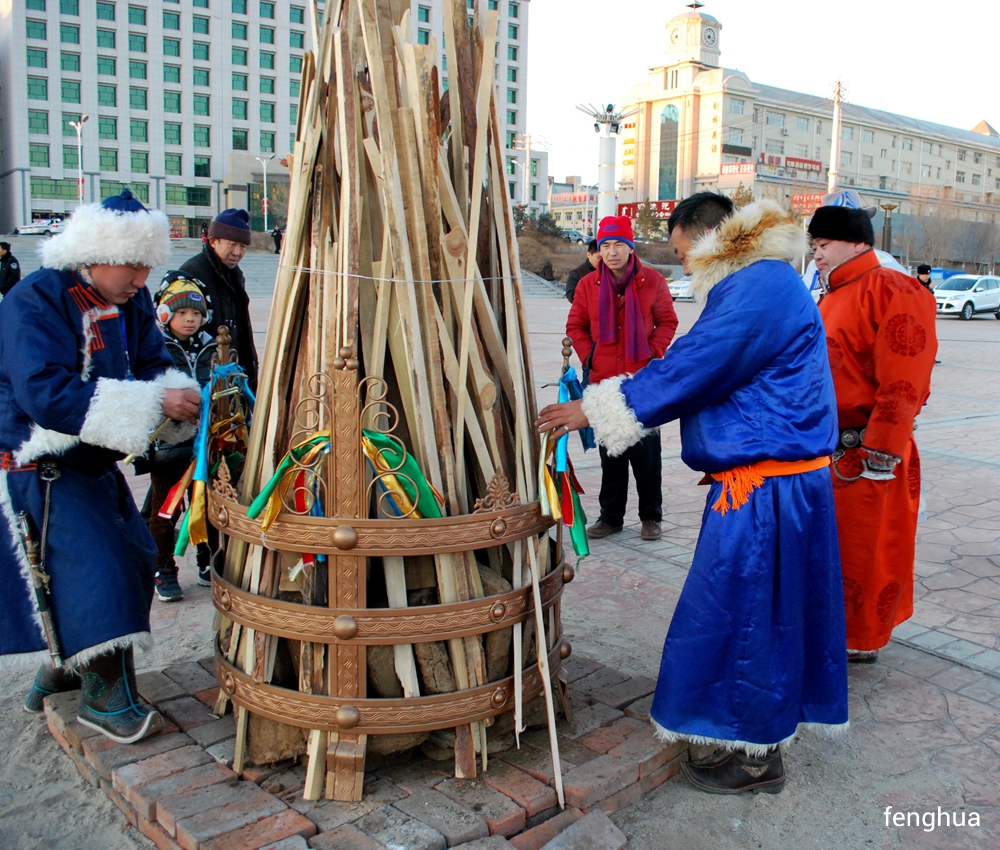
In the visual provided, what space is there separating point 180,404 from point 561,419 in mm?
1179

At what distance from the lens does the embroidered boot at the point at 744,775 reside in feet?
8.75

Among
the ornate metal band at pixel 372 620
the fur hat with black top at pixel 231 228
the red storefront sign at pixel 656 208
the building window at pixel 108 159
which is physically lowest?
the ornate metal band at pixel 372 620

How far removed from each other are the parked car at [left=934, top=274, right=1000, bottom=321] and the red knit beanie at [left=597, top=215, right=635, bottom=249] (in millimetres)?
26015

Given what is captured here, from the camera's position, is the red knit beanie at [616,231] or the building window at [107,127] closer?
the red knit beanie at [616,231]

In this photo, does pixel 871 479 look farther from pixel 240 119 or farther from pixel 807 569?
pixel 240 119

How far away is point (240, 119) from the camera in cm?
7150

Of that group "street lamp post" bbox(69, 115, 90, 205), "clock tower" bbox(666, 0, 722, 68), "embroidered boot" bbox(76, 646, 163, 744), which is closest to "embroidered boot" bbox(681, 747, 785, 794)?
"embroidered boot" bbox(76, 646, 163, 744)

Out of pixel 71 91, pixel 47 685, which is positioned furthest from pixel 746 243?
pixel 71 91

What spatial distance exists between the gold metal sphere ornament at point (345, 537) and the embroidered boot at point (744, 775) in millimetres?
1354

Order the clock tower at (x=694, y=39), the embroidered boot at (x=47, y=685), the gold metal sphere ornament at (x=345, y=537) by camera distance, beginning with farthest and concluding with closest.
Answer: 1. the clock tower at (x=694, y=39)
2. the embroidered boot at (x=47, y=685)
3. the gold metal sphere ornament at (x=345, y=537)

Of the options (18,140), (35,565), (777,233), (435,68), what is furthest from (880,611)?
(18,140)

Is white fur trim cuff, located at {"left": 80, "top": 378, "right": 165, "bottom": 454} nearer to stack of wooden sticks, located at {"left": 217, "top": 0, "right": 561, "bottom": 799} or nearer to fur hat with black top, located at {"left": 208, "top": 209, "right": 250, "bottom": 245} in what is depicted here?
stack of wooden sticks, located at {"left": 217, "top": 0, "right": 561, "bottom": 799}

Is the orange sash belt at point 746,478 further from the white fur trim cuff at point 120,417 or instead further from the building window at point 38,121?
the building window at point 38,121

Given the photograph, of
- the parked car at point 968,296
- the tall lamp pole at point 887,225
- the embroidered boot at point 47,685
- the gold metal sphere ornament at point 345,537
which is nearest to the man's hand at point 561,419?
the gold metal sphere ornament at point 345,537
